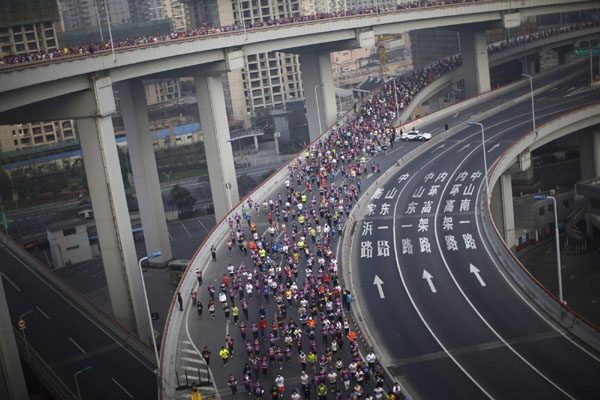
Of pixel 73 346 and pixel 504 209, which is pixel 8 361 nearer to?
pixel 73 346

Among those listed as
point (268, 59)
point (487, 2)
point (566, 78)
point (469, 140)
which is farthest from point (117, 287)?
point (268, 59)

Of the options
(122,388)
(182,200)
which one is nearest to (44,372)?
(122,388)

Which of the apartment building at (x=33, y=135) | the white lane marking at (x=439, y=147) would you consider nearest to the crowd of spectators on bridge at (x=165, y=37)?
the white lane marking at (x=439, y=147)

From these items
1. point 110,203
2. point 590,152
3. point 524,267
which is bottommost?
point 524,267

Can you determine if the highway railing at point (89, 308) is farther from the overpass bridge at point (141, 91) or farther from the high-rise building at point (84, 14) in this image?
the high-rise building at point (84, 14)

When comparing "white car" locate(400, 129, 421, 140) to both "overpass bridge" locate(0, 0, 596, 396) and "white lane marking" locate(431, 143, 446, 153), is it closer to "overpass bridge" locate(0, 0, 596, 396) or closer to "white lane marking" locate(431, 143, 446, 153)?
"white lane marking" locate(431, 143, 446, 153)

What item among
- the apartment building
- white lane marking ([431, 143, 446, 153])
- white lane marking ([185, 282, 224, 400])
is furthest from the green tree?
white lane marking ([185, 282, 224, 400])
